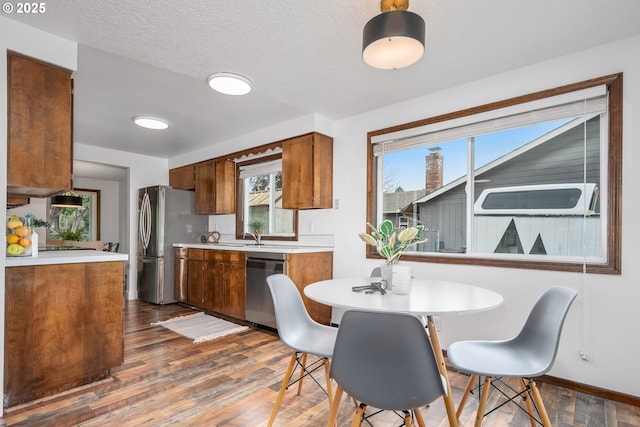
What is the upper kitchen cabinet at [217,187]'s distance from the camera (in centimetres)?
486

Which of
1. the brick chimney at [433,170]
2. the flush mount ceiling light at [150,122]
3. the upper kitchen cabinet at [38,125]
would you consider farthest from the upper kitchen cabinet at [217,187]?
the brick chimney at [433,170]

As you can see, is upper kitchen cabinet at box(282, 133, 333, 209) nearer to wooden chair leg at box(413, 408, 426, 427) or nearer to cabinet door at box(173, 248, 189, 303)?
cabinet door at box(173, 248, 189, 303)

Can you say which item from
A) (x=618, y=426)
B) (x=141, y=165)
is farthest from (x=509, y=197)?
(x=141, y=165)

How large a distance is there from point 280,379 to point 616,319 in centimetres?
228

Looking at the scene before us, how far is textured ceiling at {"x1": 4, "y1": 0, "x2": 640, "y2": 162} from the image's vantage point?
6.06 feet

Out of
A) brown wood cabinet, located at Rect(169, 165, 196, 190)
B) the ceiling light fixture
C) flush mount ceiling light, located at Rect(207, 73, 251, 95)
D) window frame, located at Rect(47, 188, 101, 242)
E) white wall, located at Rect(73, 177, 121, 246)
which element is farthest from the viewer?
white wall, located at Rect(73, 177, 121, 246)

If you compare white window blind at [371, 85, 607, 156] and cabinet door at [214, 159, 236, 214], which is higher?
white window blind at [371, 85, 607, 156]

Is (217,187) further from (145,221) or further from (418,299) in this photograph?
(418,299)

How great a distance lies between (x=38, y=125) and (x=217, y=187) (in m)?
2.77

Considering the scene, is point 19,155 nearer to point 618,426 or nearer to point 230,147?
point 230,147

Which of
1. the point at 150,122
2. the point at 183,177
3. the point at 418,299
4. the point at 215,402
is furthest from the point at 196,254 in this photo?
the point at 418,299

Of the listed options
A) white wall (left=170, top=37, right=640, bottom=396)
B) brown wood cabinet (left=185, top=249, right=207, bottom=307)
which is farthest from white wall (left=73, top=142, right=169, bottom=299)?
white wall (left=170, top=37, right=640, bottom=396)

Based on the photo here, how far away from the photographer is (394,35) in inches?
64.0

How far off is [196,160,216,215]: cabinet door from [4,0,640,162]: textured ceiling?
1.57 meters
